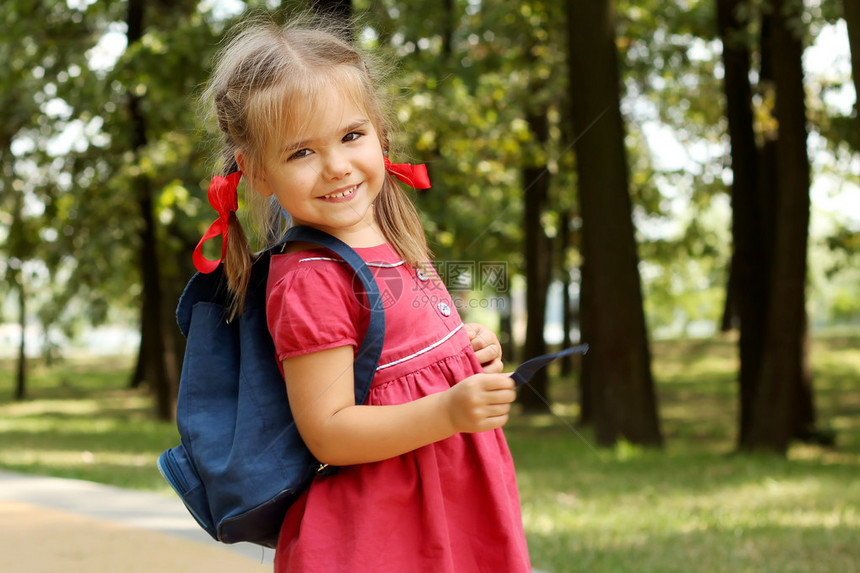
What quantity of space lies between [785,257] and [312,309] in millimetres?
7954

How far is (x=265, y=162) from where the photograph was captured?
1.76m

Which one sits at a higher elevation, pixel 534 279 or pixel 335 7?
pixel 335 7

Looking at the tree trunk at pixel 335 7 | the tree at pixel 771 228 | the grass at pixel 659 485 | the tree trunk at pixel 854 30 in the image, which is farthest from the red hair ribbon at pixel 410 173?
the tree at pixel 771 228

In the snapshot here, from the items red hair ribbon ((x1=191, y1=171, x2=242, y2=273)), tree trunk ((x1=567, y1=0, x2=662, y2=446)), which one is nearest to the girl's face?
red hair ribbon ((x1=191, y1=171, x2=242, y2=273))

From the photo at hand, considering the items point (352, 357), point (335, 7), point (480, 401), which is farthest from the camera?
point (335, 7)

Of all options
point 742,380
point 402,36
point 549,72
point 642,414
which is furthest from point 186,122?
point 742,380

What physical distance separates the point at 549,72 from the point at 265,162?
11.7 meters

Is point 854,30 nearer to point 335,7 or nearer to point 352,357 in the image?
point 335,7

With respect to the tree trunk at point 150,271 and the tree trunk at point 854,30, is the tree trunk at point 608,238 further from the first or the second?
the tree trunk at point 150,271

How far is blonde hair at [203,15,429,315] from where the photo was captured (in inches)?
67.8

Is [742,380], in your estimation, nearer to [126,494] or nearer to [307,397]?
[126,494]

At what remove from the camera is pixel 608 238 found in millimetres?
8805

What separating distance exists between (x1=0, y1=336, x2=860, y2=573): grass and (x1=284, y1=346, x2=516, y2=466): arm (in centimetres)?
22

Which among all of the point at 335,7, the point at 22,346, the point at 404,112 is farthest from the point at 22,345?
the point at 335,7
